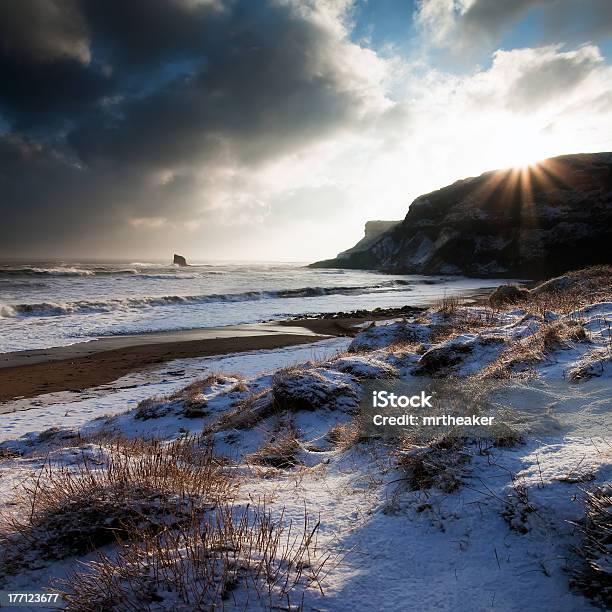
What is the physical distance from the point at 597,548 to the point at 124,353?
17451 millimetres

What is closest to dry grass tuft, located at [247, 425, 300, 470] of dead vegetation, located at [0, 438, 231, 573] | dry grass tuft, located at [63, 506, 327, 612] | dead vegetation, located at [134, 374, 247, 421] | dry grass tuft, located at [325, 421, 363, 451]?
dry grass tuft, located at [325, 421, 363, 451]

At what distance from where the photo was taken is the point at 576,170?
252ft

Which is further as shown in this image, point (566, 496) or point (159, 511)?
point (159, 511)

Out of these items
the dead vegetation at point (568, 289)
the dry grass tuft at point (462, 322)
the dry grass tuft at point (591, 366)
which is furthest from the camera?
the dead vegetation at point (568, 289)

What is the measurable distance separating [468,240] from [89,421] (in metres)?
84.6

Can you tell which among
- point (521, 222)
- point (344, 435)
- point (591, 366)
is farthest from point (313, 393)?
point (521, 222)

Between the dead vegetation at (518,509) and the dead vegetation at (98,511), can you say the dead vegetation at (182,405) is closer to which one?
the dead vegetation at (98,511)

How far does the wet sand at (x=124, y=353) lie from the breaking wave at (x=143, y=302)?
35.5 ft

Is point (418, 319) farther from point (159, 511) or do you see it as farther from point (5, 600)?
point (5, 600)

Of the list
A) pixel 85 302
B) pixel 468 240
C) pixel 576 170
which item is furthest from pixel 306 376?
pixel 576 170

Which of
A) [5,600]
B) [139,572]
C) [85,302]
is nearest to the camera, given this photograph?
[139,572]

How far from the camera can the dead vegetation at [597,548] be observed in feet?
6.59

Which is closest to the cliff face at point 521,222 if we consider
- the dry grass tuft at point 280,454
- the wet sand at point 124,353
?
the wet sand at point 124,353

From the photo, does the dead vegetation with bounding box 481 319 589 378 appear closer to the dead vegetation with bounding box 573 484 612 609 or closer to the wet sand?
the dead vegetation with bounding box 573 484 612 609
